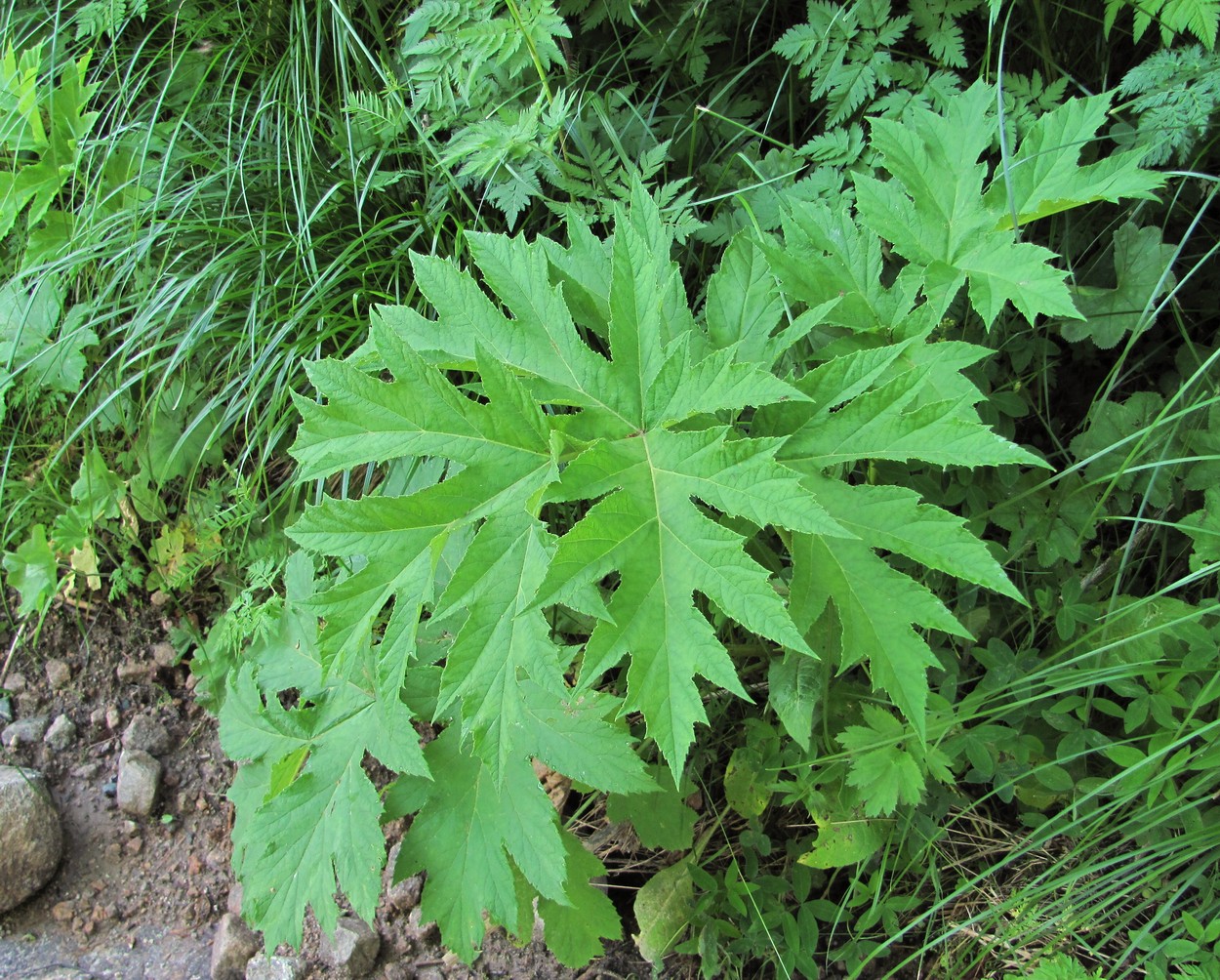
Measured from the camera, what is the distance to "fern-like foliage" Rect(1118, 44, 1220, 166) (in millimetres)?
1659

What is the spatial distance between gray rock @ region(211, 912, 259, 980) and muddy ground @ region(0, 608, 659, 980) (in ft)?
0.24

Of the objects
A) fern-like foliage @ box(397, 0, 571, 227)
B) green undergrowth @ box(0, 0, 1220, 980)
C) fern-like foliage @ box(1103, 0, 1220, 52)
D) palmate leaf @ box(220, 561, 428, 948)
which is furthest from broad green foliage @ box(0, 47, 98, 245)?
fern-like foliage @ box(1103, 0, 1220, 52)

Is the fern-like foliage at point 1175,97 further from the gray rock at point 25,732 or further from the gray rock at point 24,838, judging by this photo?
the gray rock at point 25,732

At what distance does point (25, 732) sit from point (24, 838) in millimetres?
402

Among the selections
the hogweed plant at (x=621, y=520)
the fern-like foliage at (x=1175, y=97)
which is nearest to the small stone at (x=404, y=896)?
the hogweed plant at (x=621, y=520)

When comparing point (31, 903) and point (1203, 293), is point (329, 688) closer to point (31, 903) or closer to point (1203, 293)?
point (31, 903)

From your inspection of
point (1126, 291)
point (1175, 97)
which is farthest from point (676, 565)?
point (1175, 97)

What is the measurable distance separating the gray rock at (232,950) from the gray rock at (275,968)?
0.17 feet

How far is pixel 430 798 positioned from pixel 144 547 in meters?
1.71

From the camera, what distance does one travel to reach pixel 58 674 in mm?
2852

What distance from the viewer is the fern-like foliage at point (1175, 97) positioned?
1.66m

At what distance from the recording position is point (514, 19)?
1.99 m

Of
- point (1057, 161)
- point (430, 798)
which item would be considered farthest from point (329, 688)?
point (1057, 161)

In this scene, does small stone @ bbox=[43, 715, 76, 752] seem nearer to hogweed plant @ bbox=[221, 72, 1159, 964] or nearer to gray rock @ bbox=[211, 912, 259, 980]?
gray rock @ bbox=[211, 912, 259, 980]
